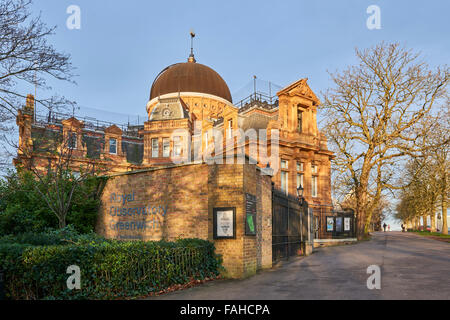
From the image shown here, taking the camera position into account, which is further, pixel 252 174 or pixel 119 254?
pixel 252 174

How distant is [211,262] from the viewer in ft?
32.7

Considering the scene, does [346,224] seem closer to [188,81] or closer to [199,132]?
[199,132]

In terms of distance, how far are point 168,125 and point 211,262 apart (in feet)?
91.3

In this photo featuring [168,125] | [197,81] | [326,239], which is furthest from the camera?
[197,81]

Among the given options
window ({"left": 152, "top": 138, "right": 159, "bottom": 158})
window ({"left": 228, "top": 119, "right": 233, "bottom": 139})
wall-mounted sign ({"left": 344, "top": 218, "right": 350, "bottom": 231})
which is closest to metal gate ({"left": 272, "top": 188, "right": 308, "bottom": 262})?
wall-mounted sign ({"left": 344, "top": 218, "right": 350, "bottom": 231})

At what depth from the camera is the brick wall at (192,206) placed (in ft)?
33.7

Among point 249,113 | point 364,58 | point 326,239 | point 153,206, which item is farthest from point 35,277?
point 364,58

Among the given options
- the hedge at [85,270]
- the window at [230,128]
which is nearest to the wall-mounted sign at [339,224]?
the window at [230,128]

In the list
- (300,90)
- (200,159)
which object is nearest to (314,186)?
(300,90)

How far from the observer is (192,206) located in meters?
11.2

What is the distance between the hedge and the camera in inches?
278

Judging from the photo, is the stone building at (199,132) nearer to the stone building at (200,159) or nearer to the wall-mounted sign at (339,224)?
the stone building at (200,159)

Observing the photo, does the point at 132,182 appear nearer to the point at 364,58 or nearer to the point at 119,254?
the point at 119,254

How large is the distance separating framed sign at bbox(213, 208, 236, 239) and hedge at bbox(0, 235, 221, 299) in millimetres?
2352
